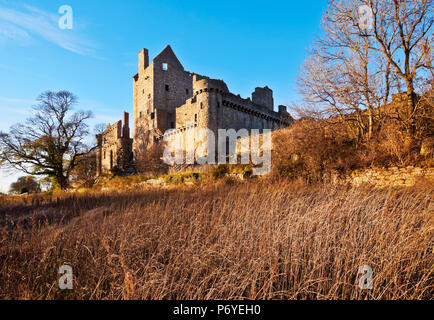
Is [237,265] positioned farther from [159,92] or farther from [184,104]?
[159,92]

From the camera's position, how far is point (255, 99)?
2919 cm

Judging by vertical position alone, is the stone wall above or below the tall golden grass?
above

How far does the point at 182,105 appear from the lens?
2433cm

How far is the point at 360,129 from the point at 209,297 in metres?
9.72

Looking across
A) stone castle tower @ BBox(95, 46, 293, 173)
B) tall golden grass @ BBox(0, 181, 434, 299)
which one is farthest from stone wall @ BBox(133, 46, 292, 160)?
tall golden grass @ BBox(0, 181, 434, 299)

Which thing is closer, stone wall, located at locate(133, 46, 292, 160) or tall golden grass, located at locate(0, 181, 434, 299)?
tall golden grass, located at locate(0, 181, 434, 299)

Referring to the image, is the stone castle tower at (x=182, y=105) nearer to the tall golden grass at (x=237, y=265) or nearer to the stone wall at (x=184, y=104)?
the stone wall at (x=184, y=104)

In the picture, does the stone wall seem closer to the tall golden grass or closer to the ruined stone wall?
the ruined stone wall

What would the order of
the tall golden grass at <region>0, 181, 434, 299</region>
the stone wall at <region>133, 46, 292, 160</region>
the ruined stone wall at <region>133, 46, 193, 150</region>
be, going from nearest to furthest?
1. the tall golden grass at <region>0, 181, 434, 299</region>
2. the stone wall at <region>133, 46, 292, 160</region>
3. the ruined stone wall at <region>133, 46, 193, 150</region>

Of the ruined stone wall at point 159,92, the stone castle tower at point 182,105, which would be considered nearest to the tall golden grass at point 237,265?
the stone castle tower at point 182,105

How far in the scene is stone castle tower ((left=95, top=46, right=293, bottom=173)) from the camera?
20625 millimetres

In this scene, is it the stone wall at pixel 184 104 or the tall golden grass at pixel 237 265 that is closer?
the tall golden grass at pixel 237 265

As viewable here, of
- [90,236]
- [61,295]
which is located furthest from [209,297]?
[90,236]

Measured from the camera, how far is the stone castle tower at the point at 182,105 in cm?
2062
